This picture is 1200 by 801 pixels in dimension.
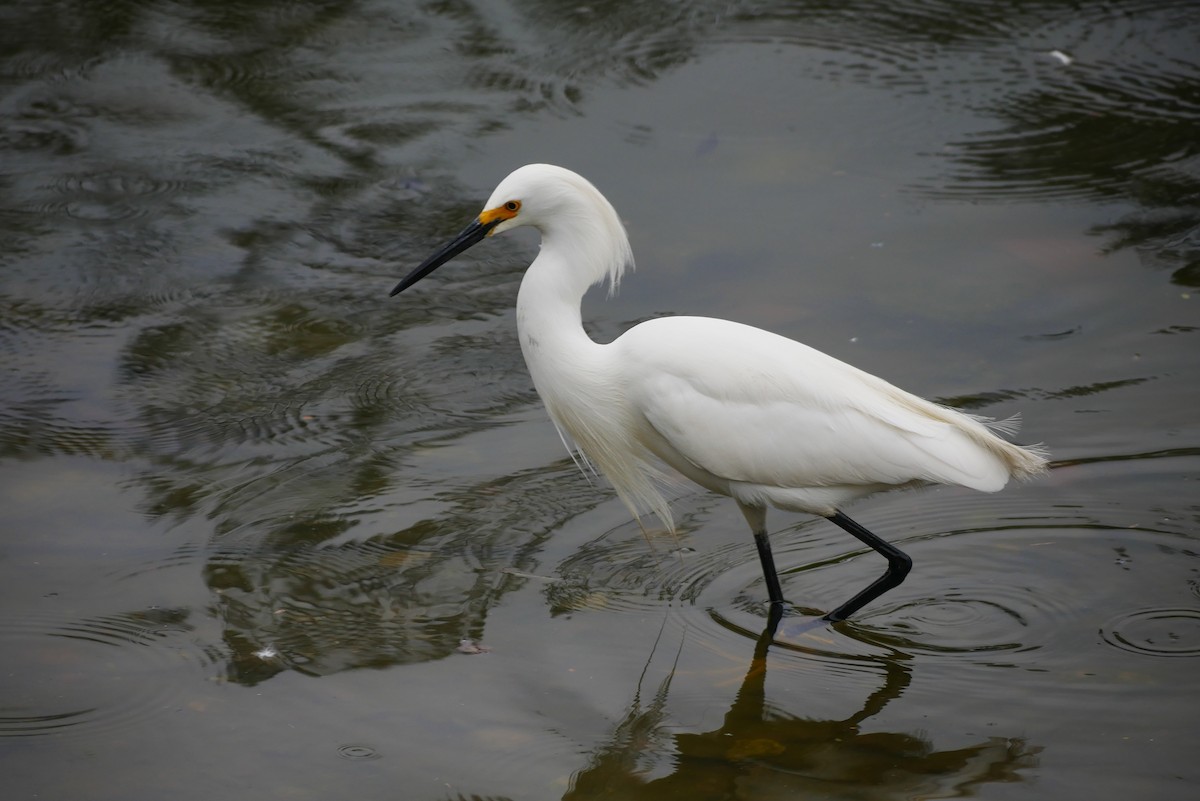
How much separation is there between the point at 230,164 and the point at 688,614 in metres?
4.74

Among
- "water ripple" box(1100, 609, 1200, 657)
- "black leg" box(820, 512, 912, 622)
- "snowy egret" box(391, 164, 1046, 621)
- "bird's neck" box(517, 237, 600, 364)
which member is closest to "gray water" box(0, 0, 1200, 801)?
"water ripple" box(1100, 609, 1200, 657)

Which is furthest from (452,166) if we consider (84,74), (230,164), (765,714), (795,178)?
(765,714)

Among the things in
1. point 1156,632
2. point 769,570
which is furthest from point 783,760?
point 1156,632

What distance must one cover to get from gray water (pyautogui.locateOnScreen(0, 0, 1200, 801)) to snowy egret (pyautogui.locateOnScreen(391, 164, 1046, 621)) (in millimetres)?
498

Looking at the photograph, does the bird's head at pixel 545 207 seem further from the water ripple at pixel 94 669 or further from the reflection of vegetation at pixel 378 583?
the water ripple at pixel 94 669

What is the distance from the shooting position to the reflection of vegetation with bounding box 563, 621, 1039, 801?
3.67m

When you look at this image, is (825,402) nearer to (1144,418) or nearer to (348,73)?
(1144,418)

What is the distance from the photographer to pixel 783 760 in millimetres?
3826

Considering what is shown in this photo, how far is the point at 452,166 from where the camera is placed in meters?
7.86

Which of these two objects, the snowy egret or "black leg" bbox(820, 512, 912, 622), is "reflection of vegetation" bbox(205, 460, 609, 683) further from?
"black leg" bbox(820, 512, 912, 622)

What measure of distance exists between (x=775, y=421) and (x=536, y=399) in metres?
1.83

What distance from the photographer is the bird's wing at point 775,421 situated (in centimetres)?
434

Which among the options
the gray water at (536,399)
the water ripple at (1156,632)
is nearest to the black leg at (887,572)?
the gray water at (536,399)

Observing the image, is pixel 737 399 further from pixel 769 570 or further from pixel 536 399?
pixel 536 399
